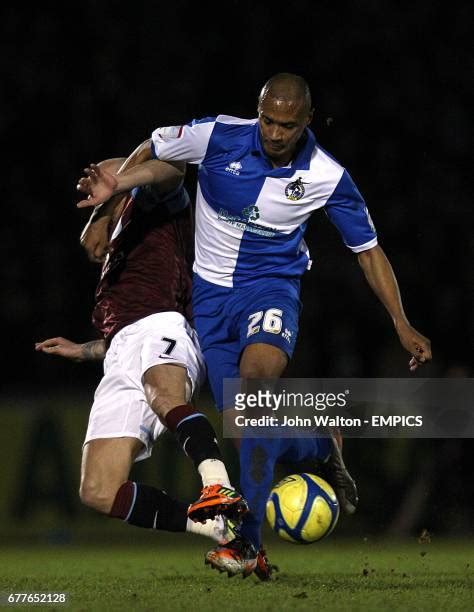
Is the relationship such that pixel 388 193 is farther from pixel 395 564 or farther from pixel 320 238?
pixel 395 564

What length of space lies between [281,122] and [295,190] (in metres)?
0.39

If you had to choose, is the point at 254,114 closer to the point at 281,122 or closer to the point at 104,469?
the point at 281,122

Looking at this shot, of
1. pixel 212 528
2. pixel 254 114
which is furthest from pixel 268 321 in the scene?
pixel 254 114

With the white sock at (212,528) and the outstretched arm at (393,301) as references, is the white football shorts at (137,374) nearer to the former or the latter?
the white sock at (212,528)

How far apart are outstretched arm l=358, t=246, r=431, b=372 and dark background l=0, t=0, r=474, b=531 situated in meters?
3.80

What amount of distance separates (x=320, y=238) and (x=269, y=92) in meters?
5.93

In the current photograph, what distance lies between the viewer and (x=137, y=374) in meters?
5.34

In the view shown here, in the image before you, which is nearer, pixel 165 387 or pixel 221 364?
pixel 165 387

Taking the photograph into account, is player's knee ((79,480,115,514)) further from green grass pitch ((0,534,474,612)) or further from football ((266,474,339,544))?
football ((266,474,339,544))

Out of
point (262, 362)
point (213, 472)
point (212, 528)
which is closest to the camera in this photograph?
point (213, 472)

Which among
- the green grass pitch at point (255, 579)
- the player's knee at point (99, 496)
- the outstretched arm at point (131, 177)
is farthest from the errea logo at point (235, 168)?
the green grass pitch at point (255, 579)

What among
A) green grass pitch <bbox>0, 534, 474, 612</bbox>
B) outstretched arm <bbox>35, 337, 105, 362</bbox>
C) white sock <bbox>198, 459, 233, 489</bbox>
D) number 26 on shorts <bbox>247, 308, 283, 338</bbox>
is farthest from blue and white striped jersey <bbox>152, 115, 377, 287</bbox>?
green grass pitch <bbox>0, 534, 474, 612</bbox>

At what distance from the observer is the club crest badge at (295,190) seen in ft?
17.5

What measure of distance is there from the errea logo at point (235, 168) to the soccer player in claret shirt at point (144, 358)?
0.26m
